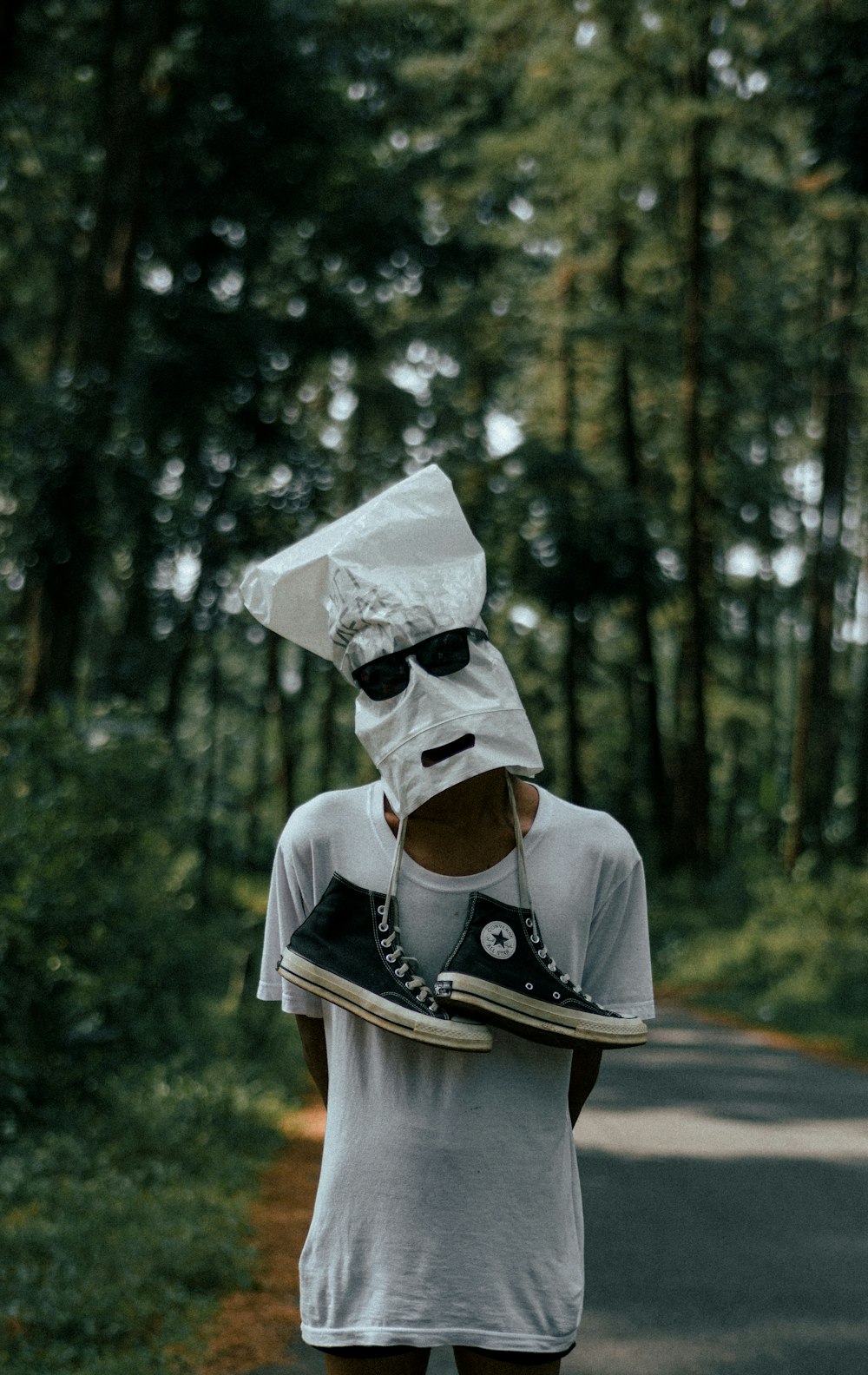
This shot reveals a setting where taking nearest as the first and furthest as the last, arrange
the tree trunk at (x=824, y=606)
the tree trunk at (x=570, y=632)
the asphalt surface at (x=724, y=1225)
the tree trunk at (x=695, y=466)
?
the asphalt surface at (x=724, y=1225), the tree trunk at (x=824, y=606), the tree trunk at (x=695, y=466), the tree trunk at (x=570, y=632)

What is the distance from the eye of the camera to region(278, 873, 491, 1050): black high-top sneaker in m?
2.30

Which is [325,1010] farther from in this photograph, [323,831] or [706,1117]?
[706,1117]

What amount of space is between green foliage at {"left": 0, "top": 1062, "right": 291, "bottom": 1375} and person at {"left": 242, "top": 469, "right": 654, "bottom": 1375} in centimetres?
310

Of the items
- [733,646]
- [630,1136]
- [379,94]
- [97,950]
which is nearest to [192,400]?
[379,94]

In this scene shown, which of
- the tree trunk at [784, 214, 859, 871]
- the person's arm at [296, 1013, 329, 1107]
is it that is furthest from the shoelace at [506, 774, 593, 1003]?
the tree trunk at [784, 214, 859, 871]

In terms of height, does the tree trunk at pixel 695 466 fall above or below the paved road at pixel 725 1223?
above

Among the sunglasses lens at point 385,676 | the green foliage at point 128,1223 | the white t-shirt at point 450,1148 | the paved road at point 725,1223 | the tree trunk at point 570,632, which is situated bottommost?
the paved road at point 725,1223

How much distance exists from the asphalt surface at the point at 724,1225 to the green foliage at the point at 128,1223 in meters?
0.70

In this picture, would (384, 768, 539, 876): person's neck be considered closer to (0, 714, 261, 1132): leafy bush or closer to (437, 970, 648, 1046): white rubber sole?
(437, 970, 648, 1046): white rubber sole

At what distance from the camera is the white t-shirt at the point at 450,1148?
2.40 m

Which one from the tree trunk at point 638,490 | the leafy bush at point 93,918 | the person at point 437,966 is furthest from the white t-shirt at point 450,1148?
the tree trunk at point 638,490

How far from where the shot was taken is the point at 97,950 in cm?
954

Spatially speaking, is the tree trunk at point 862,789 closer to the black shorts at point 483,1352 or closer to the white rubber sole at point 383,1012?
the black shorts at point 483,1352

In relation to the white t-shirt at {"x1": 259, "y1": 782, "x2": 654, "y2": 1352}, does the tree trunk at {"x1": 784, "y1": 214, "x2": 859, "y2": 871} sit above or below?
above
